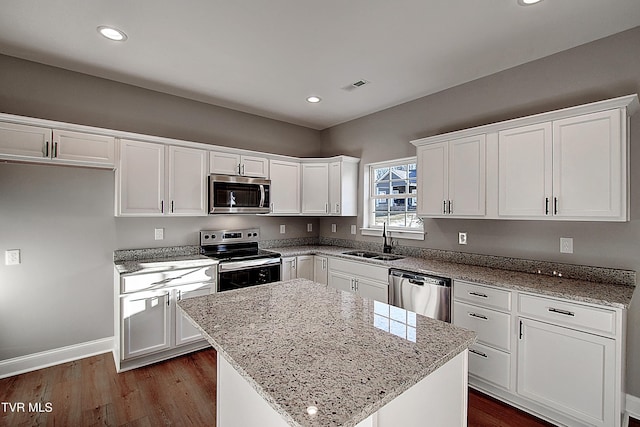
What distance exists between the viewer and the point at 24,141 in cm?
251

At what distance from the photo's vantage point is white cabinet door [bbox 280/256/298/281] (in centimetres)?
394

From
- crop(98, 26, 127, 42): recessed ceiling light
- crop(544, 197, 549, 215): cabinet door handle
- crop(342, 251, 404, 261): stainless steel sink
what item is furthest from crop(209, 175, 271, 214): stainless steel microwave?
crop(544, 197, 549, 215): cabinet door handle

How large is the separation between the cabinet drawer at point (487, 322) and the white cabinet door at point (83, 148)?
3.44 m

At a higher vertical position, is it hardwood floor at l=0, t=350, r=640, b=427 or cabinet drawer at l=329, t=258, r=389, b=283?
cabinet drawer at l=329, t=258, r=389, b=283

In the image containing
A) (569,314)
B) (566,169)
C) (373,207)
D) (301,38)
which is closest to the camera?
(569,314)

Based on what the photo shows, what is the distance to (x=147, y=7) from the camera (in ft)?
6.81

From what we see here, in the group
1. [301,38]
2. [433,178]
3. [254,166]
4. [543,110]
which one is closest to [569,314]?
[433,178]

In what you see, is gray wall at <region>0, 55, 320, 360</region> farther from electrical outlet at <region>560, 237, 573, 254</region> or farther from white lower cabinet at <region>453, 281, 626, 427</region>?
electrical outlet at <region>560, 237, 573, 254</region>

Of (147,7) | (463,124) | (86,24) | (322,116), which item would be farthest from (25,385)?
(463,124)

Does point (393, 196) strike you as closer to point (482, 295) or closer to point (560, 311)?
point (482, 295)

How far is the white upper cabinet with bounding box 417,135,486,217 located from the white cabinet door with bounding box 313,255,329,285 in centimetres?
144

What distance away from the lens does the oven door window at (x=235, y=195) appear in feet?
11.7

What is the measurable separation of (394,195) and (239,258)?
83.8 inches

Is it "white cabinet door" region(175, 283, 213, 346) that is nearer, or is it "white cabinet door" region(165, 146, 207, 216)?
"white cabinet door" region(175, 283, 213, 346)
